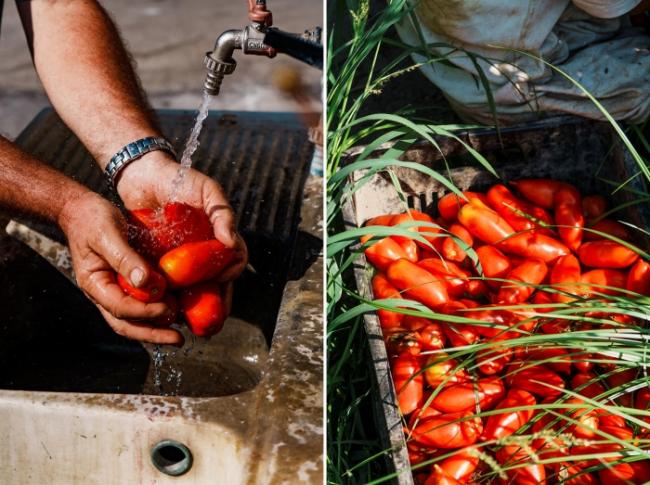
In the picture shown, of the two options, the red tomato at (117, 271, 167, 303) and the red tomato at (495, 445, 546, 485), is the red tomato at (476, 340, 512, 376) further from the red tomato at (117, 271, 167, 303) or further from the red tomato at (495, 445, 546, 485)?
the red tomato at (117, 271, 167, 303)

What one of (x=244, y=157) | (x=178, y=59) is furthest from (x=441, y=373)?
(x=178, y=59)

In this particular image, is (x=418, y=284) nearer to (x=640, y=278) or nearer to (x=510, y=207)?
(x=510, y=207)

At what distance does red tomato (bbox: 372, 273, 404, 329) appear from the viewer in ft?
6.08

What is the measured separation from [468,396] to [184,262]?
656mm

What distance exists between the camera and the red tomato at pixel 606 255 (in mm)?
1910

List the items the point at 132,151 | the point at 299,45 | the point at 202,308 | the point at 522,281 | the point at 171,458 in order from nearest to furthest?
the point at 299,45, the point at 171,458, the point at 202,308, the point at 522,281, the point at 132,151

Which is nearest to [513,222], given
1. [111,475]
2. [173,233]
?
[173,233]

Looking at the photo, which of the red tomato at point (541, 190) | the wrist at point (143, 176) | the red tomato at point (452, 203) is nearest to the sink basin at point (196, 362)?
the wrist at point (143, 176)

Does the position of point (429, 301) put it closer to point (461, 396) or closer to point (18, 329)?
point (461, 396)

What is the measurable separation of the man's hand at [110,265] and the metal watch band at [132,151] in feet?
0.77

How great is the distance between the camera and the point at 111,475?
1.57m

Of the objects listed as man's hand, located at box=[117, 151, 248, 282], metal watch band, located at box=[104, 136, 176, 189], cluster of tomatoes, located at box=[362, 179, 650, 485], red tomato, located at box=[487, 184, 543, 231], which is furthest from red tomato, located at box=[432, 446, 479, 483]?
metal watch band, located at box=[104, 136, 176, 189]

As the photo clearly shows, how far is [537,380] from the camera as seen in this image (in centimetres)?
169

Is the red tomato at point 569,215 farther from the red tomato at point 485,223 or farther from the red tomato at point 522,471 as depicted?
the red tomato at point 522,471
